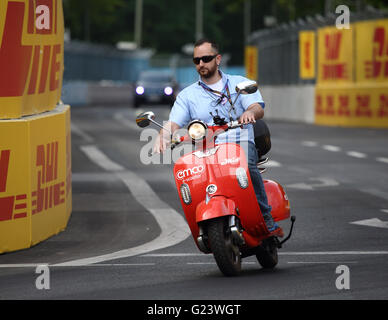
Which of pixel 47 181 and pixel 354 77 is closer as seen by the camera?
pixel 47 181

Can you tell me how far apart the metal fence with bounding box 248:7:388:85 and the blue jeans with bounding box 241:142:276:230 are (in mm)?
29440

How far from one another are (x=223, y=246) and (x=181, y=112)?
3.50 feet

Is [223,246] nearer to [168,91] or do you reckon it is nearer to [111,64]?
[168,91]

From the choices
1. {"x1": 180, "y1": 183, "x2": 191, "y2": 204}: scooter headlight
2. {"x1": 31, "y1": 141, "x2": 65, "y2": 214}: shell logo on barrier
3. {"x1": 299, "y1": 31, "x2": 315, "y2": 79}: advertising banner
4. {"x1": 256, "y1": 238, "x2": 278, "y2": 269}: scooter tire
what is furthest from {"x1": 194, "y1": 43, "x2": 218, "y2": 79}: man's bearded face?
{"x1": 299, "y1": 31, "x2": 315, "y2": 79}: advertising banner

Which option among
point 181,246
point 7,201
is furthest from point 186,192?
point 7,201

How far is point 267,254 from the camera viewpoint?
9.53 m

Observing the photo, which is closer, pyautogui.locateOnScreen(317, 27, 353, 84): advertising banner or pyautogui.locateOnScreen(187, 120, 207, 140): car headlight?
pyautogui.locateOnScreen(187, 120, 207, 140): car headlight

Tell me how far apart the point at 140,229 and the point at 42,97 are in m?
1.68

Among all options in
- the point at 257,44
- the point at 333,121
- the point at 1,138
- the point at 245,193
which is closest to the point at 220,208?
the point at 245,193

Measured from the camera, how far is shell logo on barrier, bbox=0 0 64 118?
11.1 meters

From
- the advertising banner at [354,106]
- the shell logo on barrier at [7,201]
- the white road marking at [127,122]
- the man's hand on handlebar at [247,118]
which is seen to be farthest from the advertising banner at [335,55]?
the man's hand on handlebar at [247,118]

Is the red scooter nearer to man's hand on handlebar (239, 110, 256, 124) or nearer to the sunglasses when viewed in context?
man's hand on handlebar (239, 110, 256, 124)

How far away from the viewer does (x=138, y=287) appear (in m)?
8.68

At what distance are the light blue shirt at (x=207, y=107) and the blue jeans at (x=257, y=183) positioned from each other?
0.09 metres
